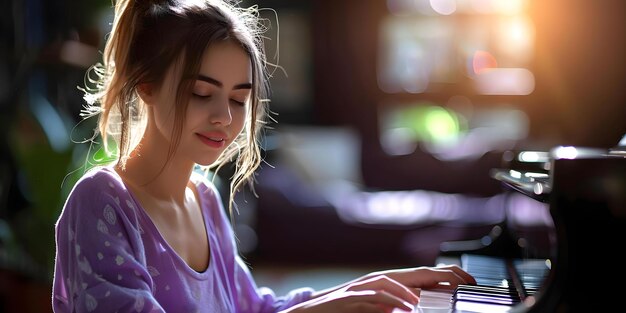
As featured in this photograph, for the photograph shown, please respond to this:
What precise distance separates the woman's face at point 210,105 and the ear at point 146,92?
2 centimetres

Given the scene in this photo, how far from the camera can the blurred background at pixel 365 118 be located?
13.3 feet

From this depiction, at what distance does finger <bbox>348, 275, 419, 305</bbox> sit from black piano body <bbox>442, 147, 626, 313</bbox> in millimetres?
303

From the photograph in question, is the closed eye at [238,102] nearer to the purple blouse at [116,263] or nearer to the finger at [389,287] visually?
the purple blouse at [116,263]

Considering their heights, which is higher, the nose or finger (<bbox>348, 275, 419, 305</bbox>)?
the nose

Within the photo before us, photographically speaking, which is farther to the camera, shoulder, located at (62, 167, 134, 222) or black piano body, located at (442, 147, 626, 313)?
shoulder, located at (62, 167, 134, 222)

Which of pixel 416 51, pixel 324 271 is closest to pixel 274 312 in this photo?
pixel 324 271

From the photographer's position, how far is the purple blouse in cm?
128

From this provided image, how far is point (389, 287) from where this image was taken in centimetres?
134

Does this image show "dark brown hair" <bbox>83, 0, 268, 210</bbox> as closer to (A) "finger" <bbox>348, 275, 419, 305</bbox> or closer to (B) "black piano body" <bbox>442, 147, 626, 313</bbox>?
(A) "finger" <bbox>348, 275, 419, 305</bbox>

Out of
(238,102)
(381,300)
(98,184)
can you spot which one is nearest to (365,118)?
(238,102)

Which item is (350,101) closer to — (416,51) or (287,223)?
(416,51)

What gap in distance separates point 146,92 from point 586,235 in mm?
805

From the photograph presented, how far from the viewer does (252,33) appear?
5.35 ft

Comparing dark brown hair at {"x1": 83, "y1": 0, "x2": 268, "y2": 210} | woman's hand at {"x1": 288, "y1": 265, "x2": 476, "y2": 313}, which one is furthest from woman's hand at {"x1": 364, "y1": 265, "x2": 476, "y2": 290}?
dark brown hair at {"x1": 83, "y1": 0, "x2": 268, "y2": 210}
